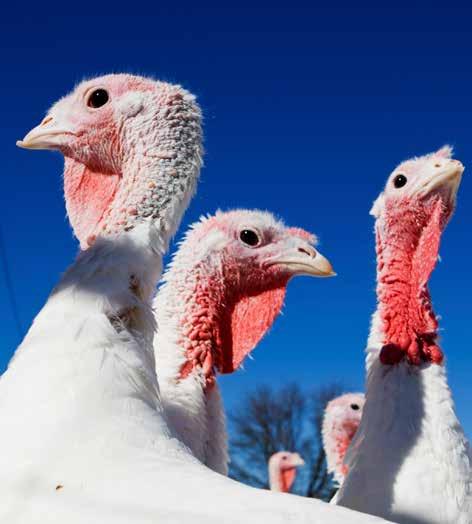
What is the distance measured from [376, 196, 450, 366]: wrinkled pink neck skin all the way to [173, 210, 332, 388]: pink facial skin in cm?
→ 51

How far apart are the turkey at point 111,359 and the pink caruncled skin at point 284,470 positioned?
1176cm

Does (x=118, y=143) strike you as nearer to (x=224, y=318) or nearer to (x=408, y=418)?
(x=224, y=318)

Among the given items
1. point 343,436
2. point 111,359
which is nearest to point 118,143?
point 111,359

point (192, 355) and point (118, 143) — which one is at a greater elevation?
point (118, 143)

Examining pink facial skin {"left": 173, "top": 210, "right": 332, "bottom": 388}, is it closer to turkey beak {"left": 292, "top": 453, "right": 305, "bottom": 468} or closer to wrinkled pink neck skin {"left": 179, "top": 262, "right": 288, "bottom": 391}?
wrinkled pink neck skin {"left": 179, "top": 262, "right": 288, "bottom": 391}

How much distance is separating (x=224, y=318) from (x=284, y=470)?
35.2ft

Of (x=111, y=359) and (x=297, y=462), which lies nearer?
(x=111, y=359)

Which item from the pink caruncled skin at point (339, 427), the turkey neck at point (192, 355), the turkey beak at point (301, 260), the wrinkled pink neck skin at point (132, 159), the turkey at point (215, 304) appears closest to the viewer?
the wrinkled pink neck skin at point (132, 159)

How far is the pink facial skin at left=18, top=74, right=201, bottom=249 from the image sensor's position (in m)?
3.21

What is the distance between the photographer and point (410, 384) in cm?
394

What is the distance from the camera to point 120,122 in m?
3.39

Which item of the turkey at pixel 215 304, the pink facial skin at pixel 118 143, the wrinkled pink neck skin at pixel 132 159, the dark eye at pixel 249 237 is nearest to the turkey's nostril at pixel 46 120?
the pink facial skin at pixel 118 143

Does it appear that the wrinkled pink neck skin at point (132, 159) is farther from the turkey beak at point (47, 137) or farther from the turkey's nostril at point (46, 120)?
the turkey's nostril at point (46, 120)

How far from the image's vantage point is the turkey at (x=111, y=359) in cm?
199
